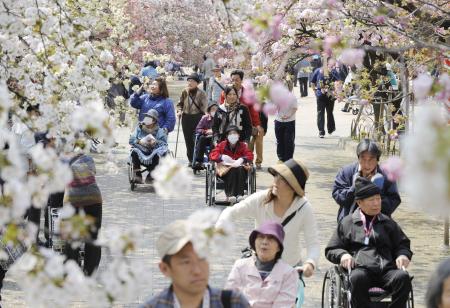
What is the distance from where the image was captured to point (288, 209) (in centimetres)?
670

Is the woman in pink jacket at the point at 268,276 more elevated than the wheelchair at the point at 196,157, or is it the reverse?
the woman in pink jacket at the point at 268,276

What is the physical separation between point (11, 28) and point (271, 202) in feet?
6.88

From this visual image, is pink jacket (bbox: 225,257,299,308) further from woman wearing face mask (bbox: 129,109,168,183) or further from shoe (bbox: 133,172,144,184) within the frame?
shoe (bbox: 133,172,144,184)

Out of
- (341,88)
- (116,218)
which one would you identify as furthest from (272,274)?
(341,88)

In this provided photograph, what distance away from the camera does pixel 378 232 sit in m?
7.28

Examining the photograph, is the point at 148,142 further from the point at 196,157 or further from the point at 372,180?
the point at 372,180

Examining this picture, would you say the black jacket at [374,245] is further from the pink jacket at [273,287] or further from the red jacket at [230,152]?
the red jacket at [230,152]

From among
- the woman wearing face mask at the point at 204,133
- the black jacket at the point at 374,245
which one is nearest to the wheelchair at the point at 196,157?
the woman wearing face mask at the point at 204,133

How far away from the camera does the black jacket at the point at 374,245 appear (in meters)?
7.23

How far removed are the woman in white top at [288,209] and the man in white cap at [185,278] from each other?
94.3 inches

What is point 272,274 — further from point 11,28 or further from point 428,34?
point 428,34

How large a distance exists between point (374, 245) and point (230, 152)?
5446 millimetres

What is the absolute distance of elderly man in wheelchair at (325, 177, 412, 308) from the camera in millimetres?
7098

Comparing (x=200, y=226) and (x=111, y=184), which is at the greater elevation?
(x=200, y=226)
